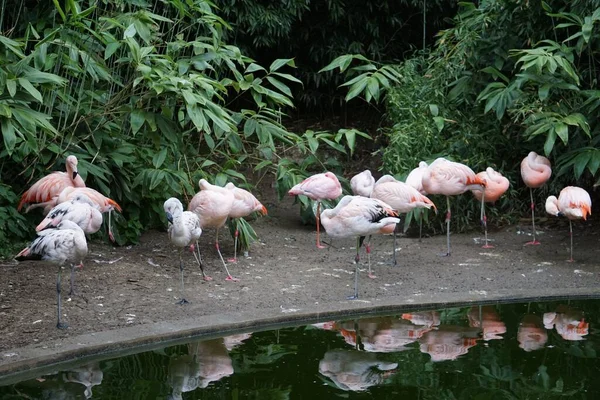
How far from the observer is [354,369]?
15.6ft

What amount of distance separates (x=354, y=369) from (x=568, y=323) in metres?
1.74

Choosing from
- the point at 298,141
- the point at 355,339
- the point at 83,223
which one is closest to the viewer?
the point at 355,339

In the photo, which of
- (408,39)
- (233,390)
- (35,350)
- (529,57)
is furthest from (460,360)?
(408,39)

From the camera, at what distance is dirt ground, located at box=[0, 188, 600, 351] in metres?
5.67

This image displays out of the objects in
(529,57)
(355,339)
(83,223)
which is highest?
(529,57)

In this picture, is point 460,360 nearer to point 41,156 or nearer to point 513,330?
point 513,330

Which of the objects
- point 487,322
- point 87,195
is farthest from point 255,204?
point 487,322

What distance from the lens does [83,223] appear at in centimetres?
606

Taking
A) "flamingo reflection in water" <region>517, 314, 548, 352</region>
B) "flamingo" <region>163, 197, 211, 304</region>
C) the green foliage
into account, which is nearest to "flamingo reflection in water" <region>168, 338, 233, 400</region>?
"flamingo" <region>163, 197, 211, 304</region>

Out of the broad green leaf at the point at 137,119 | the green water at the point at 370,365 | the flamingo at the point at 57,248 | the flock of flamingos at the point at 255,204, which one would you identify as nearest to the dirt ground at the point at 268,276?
the flock of flamingos at the point at 255,204

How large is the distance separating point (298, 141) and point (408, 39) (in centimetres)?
408

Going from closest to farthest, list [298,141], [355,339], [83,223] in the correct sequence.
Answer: [355,339] < [83,223] < [298,141]

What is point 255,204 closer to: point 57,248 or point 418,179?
point 418,179

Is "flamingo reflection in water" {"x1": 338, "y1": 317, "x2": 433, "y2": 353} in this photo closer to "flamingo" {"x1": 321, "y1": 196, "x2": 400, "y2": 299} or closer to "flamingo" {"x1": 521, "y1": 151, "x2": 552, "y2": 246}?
"flamingo" {"x1": 321, "y1": 196, "x2": 400, "y2": 299}
